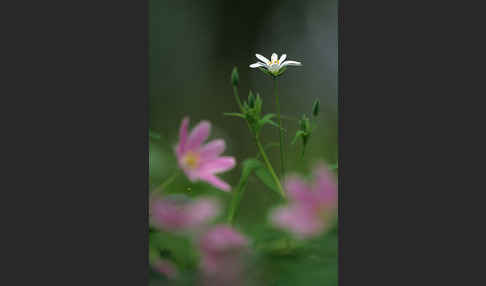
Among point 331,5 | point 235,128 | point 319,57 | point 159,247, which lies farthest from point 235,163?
point 331,5

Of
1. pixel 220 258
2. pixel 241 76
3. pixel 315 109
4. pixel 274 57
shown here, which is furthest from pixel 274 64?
pixel 220 258

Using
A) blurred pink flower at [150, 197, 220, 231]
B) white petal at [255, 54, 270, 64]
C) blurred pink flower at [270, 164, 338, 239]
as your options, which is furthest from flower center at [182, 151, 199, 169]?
white petal at [255, 54, 270, 64]

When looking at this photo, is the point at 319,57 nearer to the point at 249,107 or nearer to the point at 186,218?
the point at 249,107

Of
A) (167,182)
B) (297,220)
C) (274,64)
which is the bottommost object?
(297,220)

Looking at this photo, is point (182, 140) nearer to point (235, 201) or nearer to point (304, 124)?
point (235, 201)

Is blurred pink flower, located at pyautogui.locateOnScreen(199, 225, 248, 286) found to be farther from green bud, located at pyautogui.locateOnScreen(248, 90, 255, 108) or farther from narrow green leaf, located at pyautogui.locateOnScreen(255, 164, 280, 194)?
green bud, located at pyautogui.locateOnScreen(248, 90, 255, 108)

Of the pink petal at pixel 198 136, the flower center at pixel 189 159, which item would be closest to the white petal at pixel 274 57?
the pink petal at pixel 198 136
